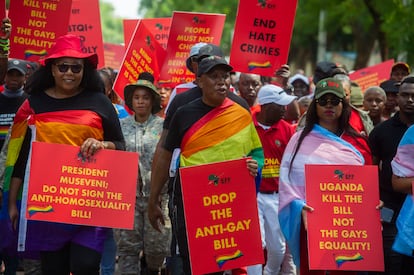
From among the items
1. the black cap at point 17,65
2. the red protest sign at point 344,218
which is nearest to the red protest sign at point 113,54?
the black cap at point 17,65

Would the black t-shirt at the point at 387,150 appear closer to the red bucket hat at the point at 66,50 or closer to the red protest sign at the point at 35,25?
the red bucket hat at the point at 66,50

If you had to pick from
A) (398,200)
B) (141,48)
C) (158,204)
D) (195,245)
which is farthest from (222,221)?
(141,48)

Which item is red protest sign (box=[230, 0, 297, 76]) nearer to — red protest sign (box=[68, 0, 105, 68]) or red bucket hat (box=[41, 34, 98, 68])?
red protest sign (box=[68, 0, 105, 68])

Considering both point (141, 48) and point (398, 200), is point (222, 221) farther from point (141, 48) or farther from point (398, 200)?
point (141, 48)

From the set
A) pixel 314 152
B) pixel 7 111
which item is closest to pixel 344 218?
pixel 314 152

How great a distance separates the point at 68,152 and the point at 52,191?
0.99 feet

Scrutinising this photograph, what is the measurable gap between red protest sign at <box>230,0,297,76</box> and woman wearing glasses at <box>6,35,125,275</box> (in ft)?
10.1

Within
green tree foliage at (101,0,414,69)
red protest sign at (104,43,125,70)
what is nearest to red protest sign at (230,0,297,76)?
red protest sign at (104,43,125,70)

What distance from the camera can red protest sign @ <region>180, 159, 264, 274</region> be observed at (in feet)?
22.0

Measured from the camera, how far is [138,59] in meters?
10.8

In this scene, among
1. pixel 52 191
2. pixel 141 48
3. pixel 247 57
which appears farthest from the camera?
pixel 141 48

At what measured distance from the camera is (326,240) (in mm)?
7094

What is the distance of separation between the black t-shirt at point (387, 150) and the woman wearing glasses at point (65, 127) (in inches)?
87.1

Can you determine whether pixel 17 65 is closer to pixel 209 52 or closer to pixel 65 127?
pixel 209 52
